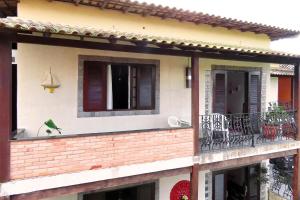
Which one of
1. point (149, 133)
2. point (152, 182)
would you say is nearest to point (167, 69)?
point (149, 133)

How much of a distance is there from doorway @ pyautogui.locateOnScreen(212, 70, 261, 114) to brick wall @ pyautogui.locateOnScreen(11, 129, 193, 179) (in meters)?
3.60

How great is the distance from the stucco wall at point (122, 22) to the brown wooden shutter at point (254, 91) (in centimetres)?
126

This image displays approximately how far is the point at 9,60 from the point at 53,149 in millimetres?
1901

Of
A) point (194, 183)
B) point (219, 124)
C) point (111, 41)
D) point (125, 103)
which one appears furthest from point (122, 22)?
point (194, 183)

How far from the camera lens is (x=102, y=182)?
6.27 m

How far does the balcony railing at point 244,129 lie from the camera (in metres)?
8.43

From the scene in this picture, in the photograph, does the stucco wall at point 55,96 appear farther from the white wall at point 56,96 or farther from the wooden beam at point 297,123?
the wooden beam at point 297,123

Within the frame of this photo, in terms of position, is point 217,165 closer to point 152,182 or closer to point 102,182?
point 152,182

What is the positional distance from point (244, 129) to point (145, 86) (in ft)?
11.6

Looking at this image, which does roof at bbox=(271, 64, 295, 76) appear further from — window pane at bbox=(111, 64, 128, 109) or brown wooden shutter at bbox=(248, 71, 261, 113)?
window pane at bbox=(111, 64, 128, 109)

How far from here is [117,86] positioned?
8.45 metres

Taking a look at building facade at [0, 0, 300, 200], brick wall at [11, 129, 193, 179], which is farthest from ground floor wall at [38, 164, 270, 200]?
brick wall at [11, 129, 193, 179]

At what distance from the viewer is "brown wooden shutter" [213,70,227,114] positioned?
10.3 meters

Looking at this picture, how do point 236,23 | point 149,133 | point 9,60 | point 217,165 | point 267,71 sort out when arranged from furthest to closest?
point 267,71, point 236,23, point 217,165, point 149,133, point 9,60
